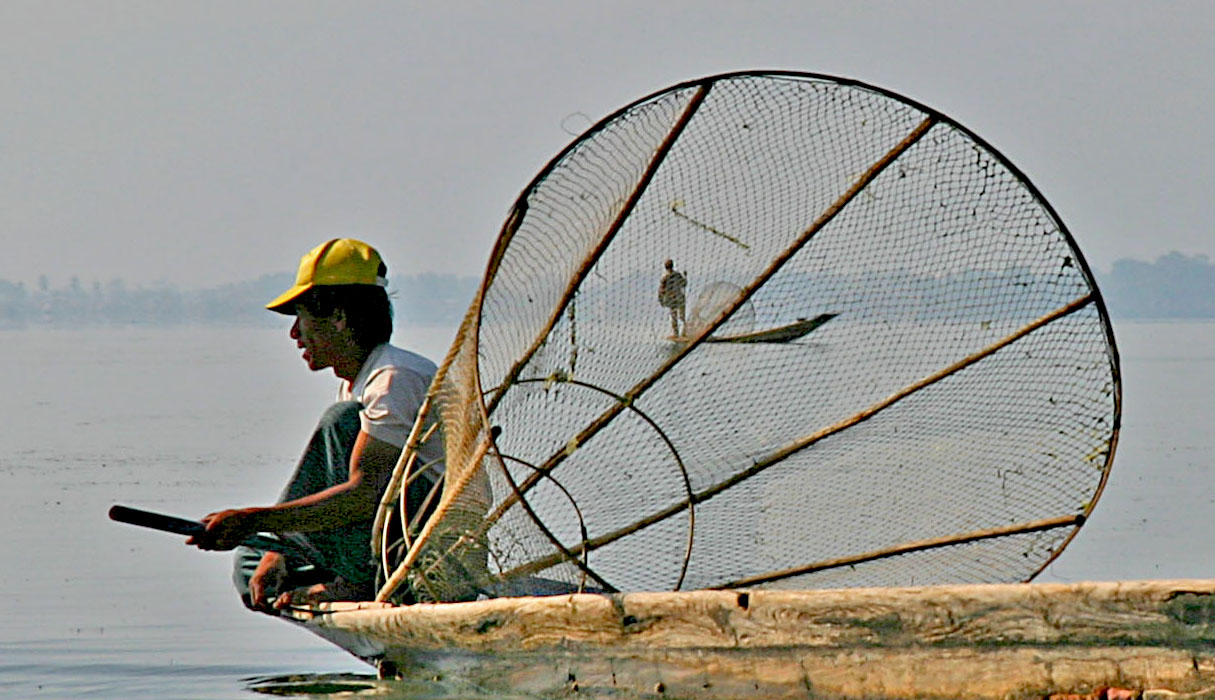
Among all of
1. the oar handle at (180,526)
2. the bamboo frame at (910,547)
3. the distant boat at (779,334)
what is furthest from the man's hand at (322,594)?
the distant boat at (779,334)

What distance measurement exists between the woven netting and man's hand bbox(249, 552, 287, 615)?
0.36 metres

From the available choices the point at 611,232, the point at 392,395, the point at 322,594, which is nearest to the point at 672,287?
the point at 611,232

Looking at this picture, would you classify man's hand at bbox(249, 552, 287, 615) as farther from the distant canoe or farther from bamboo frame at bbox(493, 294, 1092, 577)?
the distant canoe

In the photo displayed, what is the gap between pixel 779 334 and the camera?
611 cm

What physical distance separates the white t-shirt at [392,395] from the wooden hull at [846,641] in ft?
1.73

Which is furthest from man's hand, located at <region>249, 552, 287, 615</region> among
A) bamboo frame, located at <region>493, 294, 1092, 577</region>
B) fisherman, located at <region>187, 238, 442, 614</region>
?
bamboo frame, located at <region>493, 294, 1092, 577</region>

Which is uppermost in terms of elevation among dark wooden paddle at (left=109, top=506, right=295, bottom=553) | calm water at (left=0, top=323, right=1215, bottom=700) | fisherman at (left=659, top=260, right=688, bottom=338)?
fisherman at (left=659, top=260, right=688, bottom=338)

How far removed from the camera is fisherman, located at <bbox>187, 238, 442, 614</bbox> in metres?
5.34

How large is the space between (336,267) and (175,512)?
5.85 meters

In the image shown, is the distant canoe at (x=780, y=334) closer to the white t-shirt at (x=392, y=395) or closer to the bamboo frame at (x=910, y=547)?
the bamboo frame at (x=910, y=547)

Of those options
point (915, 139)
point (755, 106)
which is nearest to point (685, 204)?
point (755, 106)

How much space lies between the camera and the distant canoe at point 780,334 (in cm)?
605

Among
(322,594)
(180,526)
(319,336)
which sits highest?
(319,336)

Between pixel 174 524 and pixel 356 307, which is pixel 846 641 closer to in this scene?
pixel 356 307
